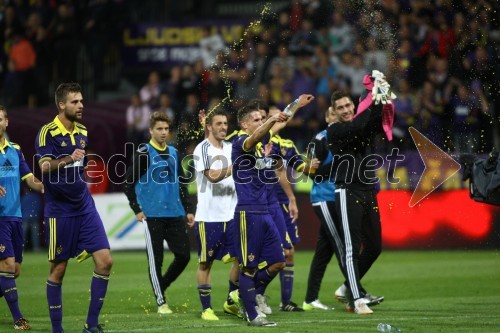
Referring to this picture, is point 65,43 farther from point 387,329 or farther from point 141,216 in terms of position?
point 387,329

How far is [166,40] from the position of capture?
24.6 meters

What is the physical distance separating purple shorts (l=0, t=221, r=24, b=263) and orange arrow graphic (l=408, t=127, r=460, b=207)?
9.42m

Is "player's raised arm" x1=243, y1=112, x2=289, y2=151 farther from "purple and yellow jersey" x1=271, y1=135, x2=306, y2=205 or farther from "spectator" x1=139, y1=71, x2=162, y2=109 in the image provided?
"spectator" x1=139, y1=71, x2=162, y2=109

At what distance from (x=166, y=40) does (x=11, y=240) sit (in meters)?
14.7

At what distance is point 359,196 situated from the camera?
430 inches

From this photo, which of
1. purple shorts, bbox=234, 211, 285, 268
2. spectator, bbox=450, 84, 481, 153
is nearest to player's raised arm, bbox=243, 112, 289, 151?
purple shorts, bbox=234, 211, 285, 268

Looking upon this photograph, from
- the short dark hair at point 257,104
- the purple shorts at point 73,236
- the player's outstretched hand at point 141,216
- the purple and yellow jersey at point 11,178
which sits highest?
the short dark hair at point 257,104

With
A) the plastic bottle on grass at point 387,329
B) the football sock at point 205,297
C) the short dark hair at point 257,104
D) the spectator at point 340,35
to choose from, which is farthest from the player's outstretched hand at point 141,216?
the spectator at point 340,35

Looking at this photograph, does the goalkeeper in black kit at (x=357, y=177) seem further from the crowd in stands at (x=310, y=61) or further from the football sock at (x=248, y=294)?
the crowd in stands at (x=310, y=61)

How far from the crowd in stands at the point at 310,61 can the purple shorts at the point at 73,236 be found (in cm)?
780

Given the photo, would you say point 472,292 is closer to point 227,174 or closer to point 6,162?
point 227,174

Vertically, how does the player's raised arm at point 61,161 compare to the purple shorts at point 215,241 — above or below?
above

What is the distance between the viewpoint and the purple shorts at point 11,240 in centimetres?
1025

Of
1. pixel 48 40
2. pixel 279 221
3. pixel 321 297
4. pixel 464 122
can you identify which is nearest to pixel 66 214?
pixel 279 221
